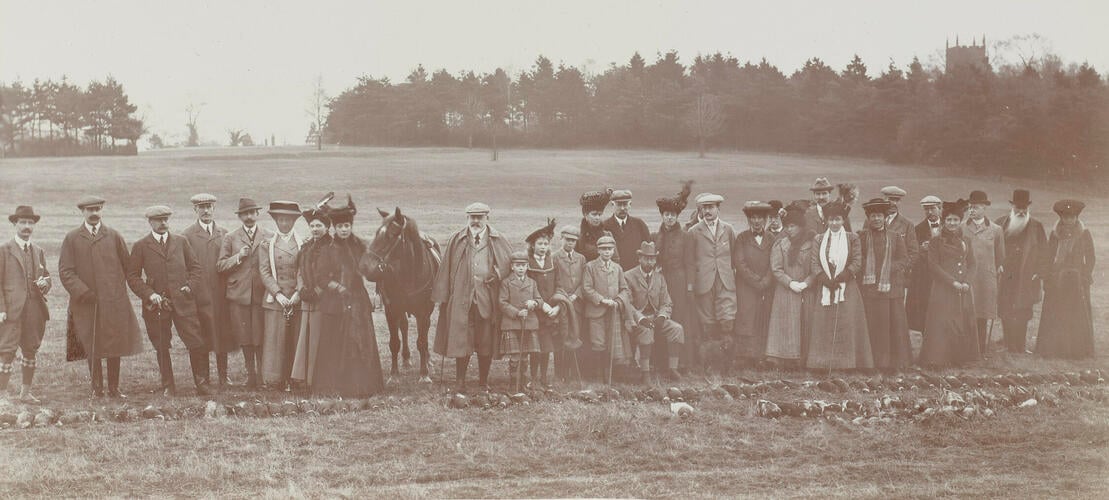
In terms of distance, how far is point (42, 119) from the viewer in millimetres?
18812

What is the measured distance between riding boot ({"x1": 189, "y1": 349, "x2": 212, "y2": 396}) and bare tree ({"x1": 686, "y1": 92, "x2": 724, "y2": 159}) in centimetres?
1603

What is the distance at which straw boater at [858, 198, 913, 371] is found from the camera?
9.55 metres

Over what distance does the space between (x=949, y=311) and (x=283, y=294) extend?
7504 millimetres

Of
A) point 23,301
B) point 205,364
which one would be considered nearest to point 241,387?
point 205,364

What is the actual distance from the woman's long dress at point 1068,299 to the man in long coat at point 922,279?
1487 mm

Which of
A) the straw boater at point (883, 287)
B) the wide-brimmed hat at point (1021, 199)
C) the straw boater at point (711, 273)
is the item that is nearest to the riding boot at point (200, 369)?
the straw boater at point (711, 273)

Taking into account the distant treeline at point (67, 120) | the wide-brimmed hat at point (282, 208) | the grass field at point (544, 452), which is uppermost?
the distant treeline at point (67, 120)

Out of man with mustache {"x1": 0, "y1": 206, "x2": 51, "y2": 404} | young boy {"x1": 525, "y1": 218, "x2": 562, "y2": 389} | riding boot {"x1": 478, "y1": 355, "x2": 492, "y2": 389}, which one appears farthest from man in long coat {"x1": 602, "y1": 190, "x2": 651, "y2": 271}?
man with mustache {"x1": 0, "y1": 206, "x2": 51, "y2": 404}

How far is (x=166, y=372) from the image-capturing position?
8.53m

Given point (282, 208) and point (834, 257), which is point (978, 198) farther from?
point (282, 208)

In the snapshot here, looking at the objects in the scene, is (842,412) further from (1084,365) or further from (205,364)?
(205,364)

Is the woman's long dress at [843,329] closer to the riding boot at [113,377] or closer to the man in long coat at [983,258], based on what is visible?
the man in long coat at [983,258]

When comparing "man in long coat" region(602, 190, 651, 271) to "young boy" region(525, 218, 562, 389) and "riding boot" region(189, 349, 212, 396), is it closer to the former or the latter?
"young boy" region(525, 218, 562, 389)

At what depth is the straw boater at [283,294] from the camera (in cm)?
863
